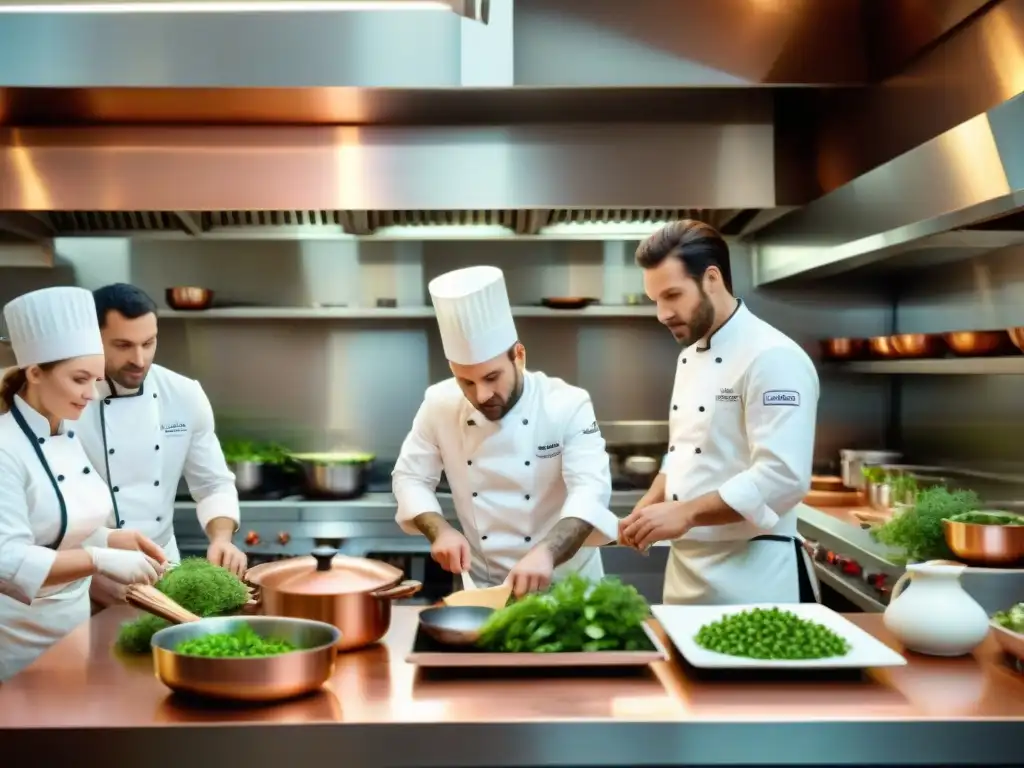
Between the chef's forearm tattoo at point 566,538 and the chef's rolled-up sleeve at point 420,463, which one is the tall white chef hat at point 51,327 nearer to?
the chef's rolled-up sleeve at point 420,463

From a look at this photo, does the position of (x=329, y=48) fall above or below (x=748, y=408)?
above

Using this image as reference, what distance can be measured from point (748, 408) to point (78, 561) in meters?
1.67

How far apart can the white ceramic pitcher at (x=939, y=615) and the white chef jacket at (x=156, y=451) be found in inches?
79.9

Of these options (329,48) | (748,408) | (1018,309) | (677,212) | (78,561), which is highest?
(329,48)

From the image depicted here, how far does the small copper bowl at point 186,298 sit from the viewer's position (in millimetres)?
4465

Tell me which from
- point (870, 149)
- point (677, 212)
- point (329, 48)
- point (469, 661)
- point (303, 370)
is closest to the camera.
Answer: point (469, 661)

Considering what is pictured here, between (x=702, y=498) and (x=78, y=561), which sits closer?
(x=78, y=561)

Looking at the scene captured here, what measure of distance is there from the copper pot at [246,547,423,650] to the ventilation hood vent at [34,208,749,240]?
2.72 metres

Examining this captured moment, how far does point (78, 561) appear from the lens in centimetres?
219

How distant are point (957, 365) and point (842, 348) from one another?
1329mm

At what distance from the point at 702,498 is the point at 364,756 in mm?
1238

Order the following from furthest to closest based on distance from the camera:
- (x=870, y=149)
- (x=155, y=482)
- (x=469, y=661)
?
(x=870, y=149) → (x=155, y=482) → (x=469, y=661)

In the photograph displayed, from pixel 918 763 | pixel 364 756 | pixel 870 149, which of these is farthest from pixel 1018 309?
pixel 364 756

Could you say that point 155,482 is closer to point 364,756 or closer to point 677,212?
point 364,756
